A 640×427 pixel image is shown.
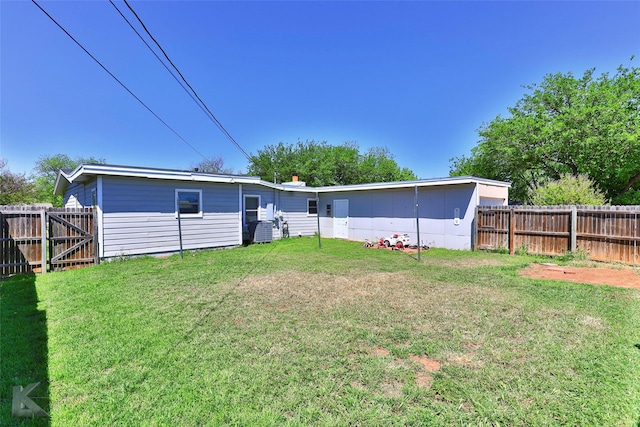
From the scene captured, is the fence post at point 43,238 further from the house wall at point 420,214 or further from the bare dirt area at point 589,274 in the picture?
the bare dirt area at point 589,274

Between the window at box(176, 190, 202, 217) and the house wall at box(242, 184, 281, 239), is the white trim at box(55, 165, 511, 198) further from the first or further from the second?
the window at box(176, 190, 202, 217)

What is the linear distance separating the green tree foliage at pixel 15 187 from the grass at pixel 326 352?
22.0 m

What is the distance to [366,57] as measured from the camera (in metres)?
13.8

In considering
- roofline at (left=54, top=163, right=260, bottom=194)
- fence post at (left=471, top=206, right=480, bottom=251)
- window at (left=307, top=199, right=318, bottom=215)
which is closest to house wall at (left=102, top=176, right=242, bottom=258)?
roofline at (left=54, top=163, right=260, bottom=194)

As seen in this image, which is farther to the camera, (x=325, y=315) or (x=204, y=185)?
(x=204, y=185)

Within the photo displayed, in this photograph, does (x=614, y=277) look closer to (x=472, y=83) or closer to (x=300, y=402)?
(x=300, y=402)

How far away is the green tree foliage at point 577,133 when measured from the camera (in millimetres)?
14484

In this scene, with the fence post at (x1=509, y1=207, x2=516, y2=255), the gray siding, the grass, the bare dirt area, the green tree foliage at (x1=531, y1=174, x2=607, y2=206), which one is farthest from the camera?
the gray siding

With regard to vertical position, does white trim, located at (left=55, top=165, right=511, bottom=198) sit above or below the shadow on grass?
above

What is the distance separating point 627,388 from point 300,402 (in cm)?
257

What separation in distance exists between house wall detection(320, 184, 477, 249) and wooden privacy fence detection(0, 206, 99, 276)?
389 inches

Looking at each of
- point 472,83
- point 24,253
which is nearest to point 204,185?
point 24,253

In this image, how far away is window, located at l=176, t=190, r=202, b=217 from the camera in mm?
9492

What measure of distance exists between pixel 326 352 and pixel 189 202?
27.7 feet
